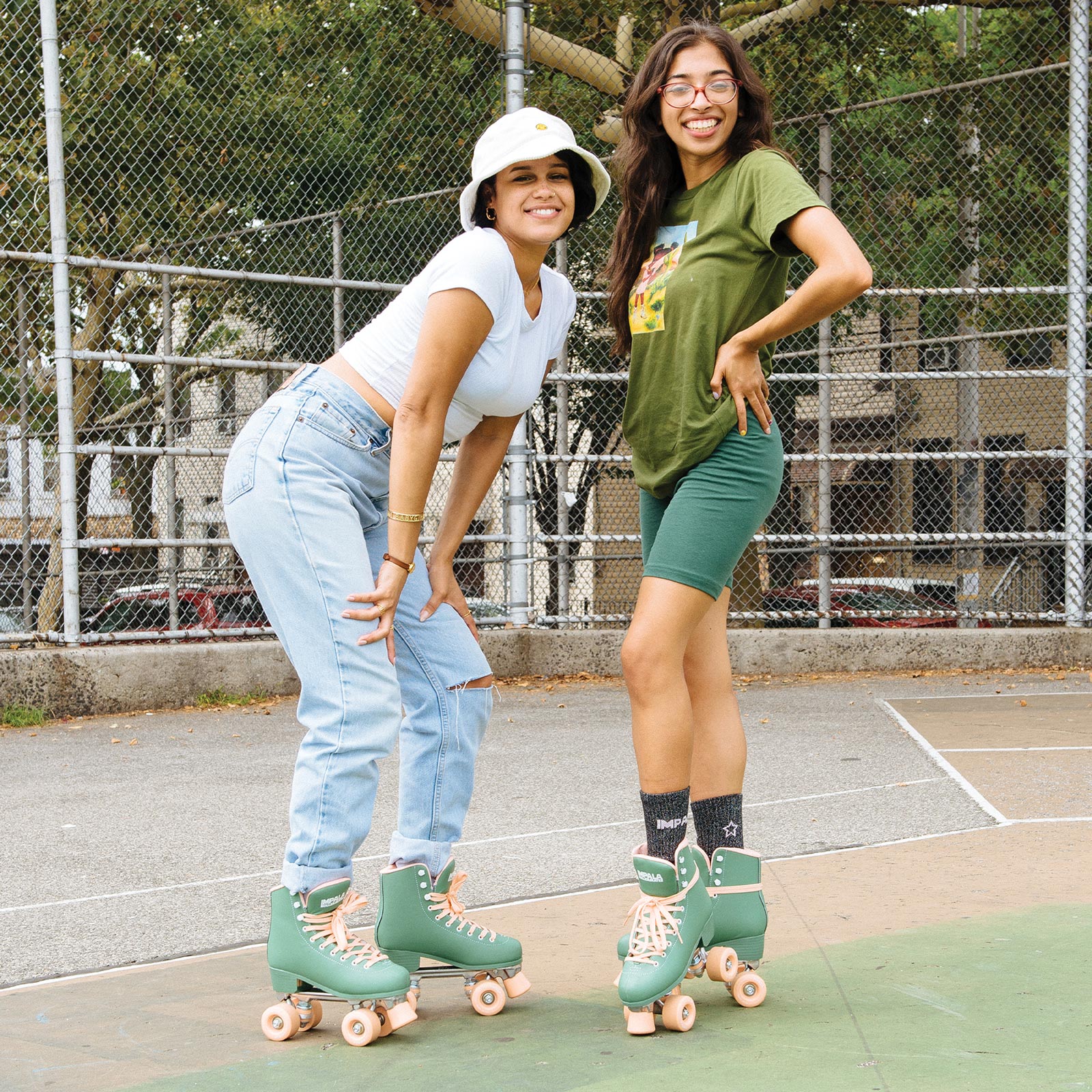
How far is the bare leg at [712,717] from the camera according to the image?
2.92 metres

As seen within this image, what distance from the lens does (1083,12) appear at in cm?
866

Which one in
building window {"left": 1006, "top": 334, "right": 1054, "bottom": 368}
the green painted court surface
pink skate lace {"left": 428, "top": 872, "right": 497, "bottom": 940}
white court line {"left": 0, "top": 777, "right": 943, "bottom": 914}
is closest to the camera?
the green painted court surface

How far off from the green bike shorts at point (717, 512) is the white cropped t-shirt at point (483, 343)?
0.40m

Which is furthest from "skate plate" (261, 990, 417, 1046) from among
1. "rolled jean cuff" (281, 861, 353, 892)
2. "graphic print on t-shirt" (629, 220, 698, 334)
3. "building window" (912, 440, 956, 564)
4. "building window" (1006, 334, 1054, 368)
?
"building window" (1006, 334, 1054, 368)

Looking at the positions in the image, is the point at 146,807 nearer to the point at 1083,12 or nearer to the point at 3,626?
the point at 3,626

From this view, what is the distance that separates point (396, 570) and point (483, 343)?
484mm

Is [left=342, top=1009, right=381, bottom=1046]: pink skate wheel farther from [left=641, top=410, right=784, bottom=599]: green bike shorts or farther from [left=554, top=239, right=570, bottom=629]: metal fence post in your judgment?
[left=554, top=239, right=570, bottom=629]: metal fence post

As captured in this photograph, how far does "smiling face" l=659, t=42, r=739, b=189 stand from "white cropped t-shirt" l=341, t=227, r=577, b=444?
434 millimetres

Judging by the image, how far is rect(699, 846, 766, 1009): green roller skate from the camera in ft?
9.00

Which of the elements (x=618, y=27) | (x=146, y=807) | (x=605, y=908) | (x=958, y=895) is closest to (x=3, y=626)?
(x=146, y=807)

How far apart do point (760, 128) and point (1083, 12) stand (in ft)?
22.7

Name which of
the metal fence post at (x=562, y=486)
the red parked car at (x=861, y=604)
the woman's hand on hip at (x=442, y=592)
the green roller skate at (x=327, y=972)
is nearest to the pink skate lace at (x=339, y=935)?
the green roller skate at (x=327, y=972)

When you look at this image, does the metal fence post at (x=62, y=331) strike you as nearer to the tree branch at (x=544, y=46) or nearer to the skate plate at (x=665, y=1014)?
the tree branch at (x=544, y=46)

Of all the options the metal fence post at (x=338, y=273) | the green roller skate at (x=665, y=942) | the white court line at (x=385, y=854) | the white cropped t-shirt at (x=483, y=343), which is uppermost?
the metal fence post at (x=338, y=273)
